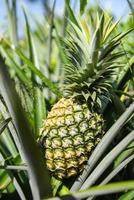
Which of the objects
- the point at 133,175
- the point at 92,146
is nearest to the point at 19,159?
the point at 92,146

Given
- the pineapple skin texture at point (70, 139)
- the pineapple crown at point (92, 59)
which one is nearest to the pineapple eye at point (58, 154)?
the pineapple skin texture at point (70, 139)

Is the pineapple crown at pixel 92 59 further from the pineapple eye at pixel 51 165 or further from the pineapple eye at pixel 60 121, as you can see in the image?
the pineapple eye at pixel 51 165

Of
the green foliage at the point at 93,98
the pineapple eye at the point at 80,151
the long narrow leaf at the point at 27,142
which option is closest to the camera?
the long narrow leaf at the point at 27,142

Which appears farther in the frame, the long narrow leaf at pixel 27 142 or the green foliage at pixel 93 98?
the green foliage at pixel 93 98

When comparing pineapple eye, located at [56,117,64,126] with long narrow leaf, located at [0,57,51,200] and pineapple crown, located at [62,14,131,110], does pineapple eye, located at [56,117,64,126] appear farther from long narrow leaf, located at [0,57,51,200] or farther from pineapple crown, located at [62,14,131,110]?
long narrow leaf, located at [0,57,51,200]

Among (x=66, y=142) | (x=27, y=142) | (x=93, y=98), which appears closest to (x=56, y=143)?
(x=66, y=142)

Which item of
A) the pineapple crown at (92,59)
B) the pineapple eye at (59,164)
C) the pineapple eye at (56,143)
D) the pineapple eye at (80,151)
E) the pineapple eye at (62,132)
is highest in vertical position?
the pineapple crown at (92,59)

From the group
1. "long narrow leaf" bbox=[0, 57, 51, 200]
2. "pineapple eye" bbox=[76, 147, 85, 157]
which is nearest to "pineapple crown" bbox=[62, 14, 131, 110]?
"pineapple eye" bbox=[76, 147, 85, 157]
